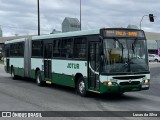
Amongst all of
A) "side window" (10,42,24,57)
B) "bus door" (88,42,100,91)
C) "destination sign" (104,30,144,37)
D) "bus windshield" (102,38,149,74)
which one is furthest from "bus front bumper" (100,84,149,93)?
"side window" (10,42,24,57)

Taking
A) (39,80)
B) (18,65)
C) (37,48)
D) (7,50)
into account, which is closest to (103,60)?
(39,80)

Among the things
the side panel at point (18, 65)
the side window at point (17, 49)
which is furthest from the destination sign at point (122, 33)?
the side window at point (17, 49)

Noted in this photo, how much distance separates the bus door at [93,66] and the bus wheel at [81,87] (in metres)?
0.51

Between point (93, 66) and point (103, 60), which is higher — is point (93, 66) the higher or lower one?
the lower one

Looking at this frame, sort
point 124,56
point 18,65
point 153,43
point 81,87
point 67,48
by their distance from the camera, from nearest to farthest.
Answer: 1. point 124,56
2. point 81,87
3. point 67,48
4. point 18,65
5. point 153,43

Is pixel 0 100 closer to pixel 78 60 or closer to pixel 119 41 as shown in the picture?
pixel 78 60

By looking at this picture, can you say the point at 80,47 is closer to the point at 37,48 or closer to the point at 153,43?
the point at 37,48

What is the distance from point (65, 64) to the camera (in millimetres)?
17078

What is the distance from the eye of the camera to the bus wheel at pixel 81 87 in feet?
49.8

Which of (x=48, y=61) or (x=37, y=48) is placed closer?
(x=48, y=61)

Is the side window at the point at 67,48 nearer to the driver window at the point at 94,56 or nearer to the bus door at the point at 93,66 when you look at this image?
the bus door at the point at 93,66

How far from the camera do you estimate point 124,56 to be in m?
14.1

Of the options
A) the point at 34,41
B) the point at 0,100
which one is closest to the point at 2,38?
the point at 34,41

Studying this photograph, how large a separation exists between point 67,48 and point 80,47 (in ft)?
4.48
